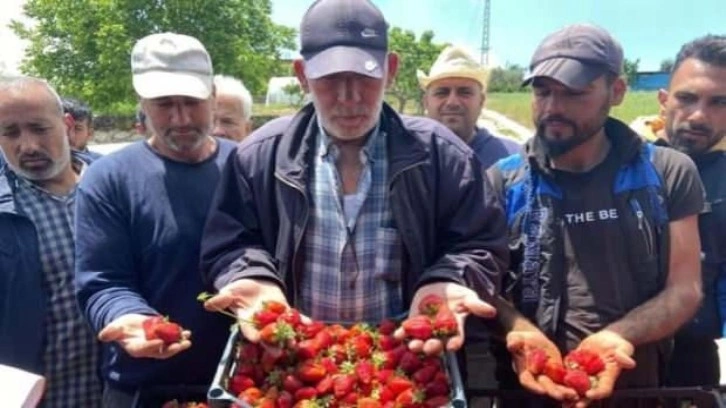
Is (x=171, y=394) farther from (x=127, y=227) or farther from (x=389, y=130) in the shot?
(x=389, y=130)

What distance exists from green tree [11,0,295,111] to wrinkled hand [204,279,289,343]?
98.3 ft

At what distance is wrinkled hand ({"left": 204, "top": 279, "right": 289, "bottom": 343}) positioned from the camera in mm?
2500

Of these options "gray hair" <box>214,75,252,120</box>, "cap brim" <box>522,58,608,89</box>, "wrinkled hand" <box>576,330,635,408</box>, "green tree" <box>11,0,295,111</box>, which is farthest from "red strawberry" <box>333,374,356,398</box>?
"green tree" <box>11,0,295,111</box>

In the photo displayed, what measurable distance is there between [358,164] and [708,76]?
1.67 meters

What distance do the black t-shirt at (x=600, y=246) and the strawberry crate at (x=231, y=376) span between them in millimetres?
608

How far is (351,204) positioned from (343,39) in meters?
0.55

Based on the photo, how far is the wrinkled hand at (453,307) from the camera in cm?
236

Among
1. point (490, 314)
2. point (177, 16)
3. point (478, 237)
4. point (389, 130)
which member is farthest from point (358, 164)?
point (177, 16)

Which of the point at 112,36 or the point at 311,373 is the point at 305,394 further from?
the point at 112,36

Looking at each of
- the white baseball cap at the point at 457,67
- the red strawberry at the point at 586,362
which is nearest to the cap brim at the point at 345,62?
the red strawberry at the point at 586,362

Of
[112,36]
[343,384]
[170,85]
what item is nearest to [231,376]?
[343,384]

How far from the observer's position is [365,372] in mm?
2406

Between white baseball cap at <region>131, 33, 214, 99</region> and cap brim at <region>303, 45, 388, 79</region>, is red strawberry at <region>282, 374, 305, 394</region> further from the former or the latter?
white baseball cap at <region>131, 33, 214, 99</region>

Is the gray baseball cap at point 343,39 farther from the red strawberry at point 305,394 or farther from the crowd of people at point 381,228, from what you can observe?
the red strawberry at point 305,394
